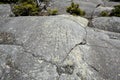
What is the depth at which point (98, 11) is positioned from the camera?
1291cm

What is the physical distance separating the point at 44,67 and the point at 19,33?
2.29 metres

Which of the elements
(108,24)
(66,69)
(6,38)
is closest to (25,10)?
(6,38)

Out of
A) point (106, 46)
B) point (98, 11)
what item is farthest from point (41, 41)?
point (98, 11)

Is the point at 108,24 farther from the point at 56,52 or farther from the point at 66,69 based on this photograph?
the point at 66,69

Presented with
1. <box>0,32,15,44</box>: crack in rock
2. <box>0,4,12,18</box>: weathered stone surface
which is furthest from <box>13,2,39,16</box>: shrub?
<box>0,32,15,44</box>: crack in rock

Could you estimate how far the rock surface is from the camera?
593 centimetres

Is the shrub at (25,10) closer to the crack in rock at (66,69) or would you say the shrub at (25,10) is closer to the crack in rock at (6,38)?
the crack in rock at (6,38)

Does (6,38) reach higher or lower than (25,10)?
lower

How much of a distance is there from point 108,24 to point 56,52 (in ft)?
13.8

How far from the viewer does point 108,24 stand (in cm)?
962

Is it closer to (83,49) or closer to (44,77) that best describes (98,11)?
(83,49)

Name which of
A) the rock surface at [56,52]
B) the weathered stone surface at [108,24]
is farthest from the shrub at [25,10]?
the weathered stone surface at [108,24]

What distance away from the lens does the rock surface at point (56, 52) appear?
5930 millimetres

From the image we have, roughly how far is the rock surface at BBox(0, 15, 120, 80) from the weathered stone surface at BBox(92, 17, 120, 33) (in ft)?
3.47
